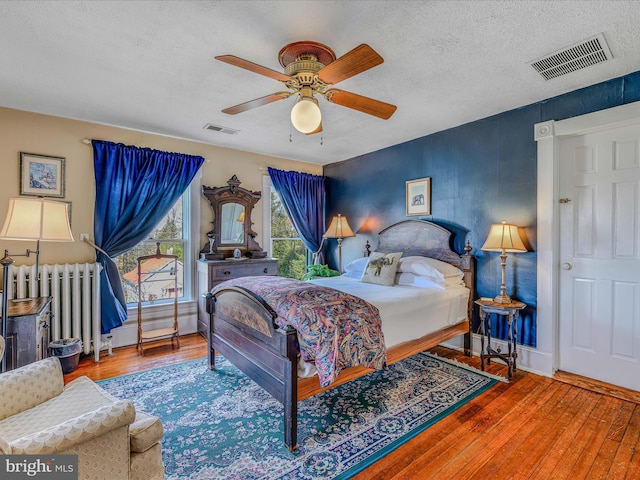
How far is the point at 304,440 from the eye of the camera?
2037mm

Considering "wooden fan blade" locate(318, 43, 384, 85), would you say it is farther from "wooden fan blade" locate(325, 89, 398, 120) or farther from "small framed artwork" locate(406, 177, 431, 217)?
"small framed artwork" locate(406, 177, 431, 217)

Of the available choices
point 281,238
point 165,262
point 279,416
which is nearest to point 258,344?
point 279,416

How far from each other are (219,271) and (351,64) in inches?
119

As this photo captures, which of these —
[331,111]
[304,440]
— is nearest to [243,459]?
[304,440]

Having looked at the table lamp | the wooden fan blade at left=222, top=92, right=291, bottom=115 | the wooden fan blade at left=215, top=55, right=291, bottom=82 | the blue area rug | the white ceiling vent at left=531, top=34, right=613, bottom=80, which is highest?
the white ceiling vent at left=531, top=34, right=613, bottom=80

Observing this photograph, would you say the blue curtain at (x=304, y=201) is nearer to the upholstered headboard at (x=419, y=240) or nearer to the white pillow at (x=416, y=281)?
the upholstered headboard at (x=419, y=240)

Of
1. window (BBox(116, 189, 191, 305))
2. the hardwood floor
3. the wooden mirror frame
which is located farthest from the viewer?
the wooden mirror frame

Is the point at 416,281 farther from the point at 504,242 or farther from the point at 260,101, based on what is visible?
the point at 260,101

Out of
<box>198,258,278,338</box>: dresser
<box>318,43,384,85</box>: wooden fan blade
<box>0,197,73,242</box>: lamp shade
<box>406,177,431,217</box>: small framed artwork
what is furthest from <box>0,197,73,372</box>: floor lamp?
<box>406,177,431,217</box>: small framed artwork

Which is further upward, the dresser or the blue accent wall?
the blue accent wall

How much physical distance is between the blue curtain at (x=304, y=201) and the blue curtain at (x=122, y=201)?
1643mm

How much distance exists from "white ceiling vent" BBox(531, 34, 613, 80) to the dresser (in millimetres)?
3636

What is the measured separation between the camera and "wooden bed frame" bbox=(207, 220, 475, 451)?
1976 mm

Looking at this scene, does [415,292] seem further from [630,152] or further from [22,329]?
[22,329]
